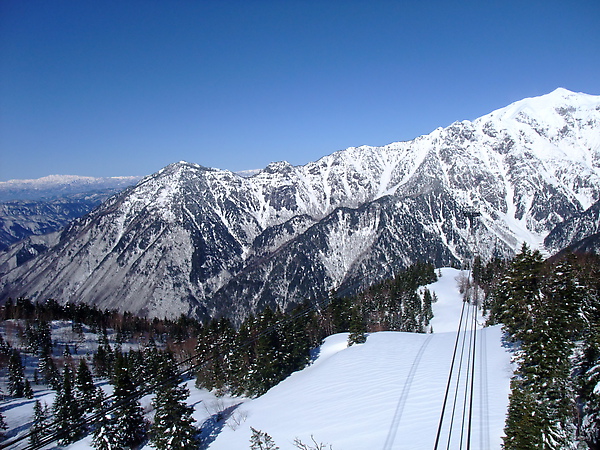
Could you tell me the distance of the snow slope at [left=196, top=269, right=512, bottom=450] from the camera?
22.2m

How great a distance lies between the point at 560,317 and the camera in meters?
22.4

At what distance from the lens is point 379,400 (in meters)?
28.3

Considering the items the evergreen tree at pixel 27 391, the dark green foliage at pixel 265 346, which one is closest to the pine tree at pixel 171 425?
the dark green foliage at pixel 265 346

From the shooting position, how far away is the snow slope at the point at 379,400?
22.2 metres

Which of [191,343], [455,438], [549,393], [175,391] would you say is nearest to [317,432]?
[455,438]

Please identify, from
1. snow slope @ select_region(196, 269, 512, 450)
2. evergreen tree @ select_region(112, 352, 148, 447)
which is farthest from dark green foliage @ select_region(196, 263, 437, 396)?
evergreen tree @ select_region(112, 352, 148, 447)

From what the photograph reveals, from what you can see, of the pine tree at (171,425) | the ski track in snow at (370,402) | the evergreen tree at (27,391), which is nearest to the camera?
the ski track in snow at (370,402)

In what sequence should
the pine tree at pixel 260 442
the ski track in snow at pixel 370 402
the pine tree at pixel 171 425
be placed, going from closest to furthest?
1. the ski track in snow at pixel 370 402
2. the pine tree at pixel 260 442
3. the pine tree at pixel 171 425

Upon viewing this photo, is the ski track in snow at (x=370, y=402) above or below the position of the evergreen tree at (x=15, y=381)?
above

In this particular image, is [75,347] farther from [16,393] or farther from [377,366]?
[377,366]

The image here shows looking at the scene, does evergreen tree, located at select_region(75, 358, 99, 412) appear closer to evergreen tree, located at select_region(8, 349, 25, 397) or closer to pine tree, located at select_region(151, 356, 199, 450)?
pine tree, located at select_region(151, 356, 199, 450)

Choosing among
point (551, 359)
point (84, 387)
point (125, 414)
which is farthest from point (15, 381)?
point (551, 359)

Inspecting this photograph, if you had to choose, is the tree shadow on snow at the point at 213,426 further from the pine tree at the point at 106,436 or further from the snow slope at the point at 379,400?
the pine tree at the point at 106,436

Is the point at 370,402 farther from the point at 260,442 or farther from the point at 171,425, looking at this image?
the point at 171,425
